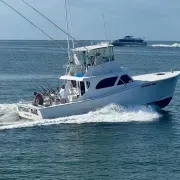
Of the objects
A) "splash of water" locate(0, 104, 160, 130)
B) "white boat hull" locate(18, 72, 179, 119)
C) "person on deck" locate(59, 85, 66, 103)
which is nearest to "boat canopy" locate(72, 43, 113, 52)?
"person on deck" locate(59, 85, 66, 103)

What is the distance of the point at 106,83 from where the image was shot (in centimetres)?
3566

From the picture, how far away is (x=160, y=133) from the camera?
31.1m

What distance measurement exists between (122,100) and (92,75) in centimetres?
283

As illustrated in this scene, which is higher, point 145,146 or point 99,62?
point 99,62

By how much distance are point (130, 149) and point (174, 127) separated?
23.1 feet

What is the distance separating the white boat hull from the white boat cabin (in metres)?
0.58

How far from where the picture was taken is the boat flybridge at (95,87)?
113 feet

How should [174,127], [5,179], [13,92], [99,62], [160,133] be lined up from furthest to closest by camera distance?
[13,92] → [99,62] → [174,127] → [160,133] → [5,179]

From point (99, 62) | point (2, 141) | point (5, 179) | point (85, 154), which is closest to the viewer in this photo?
point (5, 179)

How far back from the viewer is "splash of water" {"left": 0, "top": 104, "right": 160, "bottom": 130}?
32.9 meters

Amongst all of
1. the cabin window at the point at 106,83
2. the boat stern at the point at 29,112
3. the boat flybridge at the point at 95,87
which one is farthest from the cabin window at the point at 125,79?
the boat stern at the point at 29,112

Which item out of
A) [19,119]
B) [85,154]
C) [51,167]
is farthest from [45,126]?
[51,167]

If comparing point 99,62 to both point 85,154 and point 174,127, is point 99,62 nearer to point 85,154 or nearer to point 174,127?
point 174,127

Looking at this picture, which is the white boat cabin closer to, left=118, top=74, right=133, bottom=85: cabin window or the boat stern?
left=118, top=74, right=133, bottom=85: cabin window
